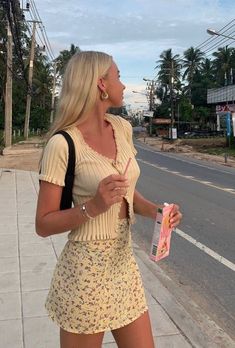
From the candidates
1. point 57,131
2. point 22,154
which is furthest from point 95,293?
point 22,154

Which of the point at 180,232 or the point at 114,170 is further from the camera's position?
the point at 180,232

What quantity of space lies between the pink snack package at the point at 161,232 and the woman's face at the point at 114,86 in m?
0.52

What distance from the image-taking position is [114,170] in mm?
2227

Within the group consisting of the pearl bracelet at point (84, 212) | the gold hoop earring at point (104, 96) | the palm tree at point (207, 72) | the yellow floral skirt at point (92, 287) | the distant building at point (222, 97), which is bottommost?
the yellow floral skirt at point (92, 287)

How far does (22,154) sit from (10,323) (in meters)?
27.9

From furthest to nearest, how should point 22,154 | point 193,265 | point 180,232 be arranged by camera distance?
point 22,154 → point 180,232 → point 193,265

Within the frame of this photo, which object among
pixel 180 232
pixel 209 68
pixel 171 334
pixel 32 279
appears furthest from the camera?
pixel 209 68

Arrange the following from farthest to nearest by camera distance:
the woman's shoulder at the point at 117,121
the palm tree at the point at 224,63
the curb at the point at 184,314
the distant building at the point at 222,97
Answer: the palm tree at the point at 224,63 → the distant building at the point at 222,97 → the curb at the point at 184,314 → the woman's shoulder at the point at 117,121

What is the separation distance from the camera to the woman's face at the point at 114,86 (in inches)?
88.9

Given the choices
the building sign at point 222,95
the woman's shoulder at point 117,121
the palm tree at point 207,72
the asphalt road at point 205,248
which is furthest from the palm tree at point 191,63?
the woman's shoulder at point 117,121

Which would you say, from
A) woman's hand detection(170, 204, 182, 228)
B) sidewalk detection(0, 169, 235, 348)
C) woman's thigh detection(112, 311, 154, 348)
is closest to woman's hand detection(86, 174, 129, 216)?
woman's hand detection(170, 204, 182, 228)

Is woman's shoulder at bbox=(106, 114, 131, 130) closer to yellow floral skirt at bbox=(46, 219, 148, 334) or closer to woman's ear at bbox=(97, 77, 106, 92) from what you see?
woman's ear at bbox=(97, 77, 106, 92)

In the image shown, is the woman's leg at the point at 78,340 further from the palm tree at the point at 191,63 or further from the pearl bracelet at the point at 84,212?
the palm tree at the point at 191,63

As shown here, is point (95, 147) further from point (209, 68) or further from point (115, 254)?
point (209, 68)
